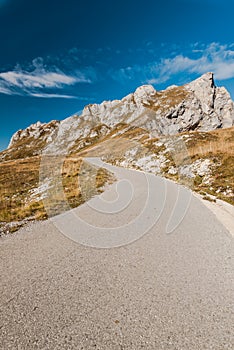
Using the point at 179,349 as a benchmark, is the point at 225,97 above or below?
above

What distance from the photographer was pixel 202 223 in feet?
34.2

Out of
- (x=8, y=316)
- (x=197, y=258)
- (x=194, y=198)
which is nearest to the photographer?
(x=8, y=316)

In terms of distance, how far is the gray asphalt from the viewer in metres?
4.29

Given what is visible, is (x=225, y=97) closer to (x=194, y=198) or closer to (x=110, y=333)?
(x=194, y=198)

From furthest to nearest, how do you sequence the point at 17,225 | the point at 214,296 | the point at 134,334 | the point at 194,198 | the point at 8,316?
the point at 194,198
the point at 17,225
the point at 214,296
the point at 8,316
the point at 134,334

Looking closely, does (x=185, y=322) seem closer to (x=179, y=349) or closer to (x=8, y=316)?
(x=179, y=349)

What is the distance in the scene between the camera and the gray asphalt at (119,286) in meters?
4.29

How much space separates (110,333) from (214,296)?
2.69 m

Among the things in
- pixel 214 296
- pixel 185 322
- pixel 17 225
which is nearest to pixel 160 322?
pixel 185 322

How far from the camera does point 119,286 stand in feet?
19.3

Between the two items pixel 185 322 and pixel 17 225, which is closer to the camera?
pixel 185 322

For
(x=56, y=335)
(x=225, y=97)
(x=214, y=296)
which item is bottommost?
(x=214, y=296)

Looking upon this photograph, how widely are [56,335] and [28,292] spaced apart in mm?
1760

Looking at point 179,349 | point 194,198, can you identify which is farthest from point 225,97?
point 179,349
